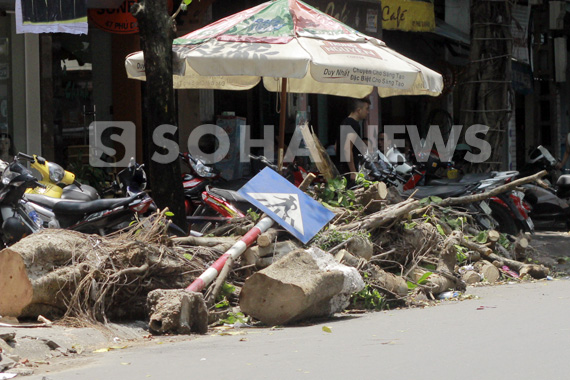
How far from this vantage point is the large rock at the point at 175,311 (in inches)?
257

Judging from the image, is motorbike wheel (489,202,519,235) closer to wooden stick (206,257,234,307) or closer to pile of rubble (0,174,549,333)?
pile of rubble (0,174,549,333)

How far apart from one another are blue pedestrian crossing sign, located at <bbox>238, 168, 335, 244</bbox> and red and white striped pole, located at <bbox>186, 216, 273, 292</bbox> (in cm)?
12

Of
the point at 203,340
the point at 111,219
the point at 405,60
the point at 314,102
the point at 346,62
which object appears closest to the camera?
the point at 203,340

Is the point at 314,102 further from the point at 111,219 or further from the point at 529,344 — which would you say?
the point at 529,344

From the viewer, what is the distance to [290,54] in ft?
28.8

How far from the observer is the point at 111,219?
824 centimetres

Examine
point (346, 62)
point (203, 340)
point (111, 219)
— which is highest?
point (346, 62)

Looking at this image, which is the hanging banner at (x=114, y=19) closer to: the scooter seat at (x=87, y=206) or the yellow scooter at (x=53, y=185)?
the yellow scooter at (x=53, y=185)

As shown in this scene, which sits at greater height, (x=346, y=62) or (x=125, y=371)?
(x=346, y=62)

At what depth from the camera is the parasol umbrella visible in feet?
28.9

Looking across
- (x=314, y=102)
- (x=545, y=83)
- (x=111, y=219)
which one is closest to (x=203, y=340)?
(x=111, y=219)

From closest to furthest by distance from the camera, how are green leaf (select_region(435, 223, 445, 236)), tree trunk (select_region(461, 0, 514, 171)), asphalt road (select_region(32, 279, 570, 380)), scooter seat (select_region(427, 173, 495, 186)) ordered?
asphalt road (select_region(32, 279, 570, 380)) < green leaf (select_region(435, 223, 445, 236)) < scooter seat (select_region(427, 173, 495, 186)) < tree trunk (select_region(461, 0, 514, 171))

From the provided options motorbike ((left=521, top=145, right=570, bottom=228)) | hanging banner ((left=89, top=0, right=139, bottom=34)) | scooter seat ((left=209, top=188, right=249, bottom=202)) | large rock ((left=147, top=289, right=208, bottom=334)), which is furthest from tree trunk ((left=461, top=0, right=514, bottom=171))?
large rock ((left=147, top=289, right=208, bottom=334))

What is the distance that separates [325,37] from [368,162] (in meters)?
2.41
